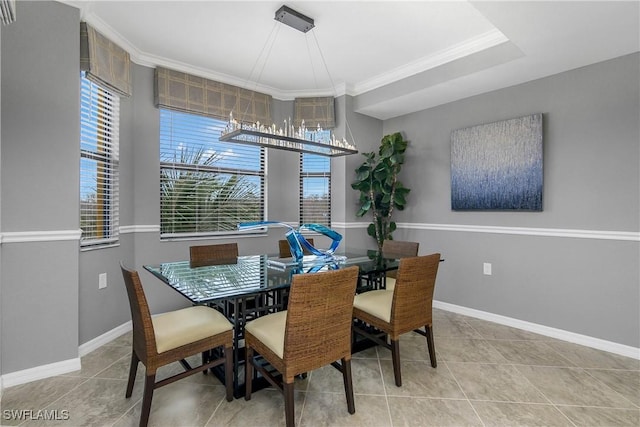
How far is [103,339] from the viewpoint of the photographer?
277cm

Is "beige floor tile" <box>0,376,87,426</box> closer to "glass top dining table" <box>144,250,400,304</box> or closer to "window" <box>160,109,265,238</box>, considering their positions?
"glass top dining table" <box>144,250,400,304</box>

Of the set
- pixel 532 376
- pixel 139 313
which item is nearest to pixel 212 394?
pixel 139 313

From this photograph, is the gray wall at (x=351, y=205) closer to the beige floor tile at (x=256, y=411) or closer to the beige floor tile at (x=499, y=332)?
the beige floor tile at (x=499, y=332)

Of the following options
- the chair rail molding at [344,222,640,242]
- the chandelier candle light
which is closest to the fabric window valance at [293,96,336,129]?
the chandelier candle light

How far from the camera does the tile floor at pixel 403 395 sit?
1786mm

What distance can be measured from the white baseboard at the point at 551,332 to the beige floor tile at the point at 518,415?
4.29 ft

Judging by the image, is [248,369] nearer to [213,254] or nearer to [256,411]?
[256,411]

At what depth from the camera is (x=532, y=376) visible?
7.40 ft

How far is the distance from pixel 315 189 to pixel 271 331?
2719 mm

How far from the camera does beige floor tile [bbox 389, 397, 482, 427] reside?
5.79ft

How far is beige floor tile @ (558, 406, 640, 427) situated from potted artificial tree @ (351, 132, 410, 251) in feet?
7.79

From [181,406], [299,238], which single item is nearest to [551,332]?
[299,238]

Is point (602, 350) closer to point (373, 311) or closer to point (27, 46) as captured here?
point (373, 311)

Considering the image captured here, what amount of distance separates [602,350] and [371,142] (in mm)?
3270
